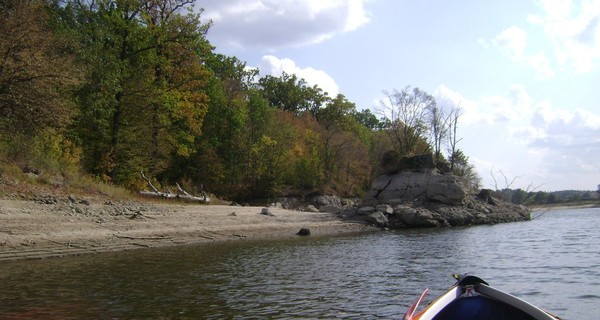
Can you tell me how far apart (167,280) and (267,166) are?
39748mm

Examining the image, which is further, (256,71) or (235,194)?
(256,71)

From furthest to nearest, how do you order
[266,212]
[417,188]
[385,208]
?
1. [417,188]
2. [385,208]
3. [266,212]

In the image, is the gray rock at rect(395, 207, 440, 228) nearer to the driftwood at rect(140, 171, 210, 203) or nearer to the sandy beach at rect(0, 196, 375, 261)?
the sandy beach at rect(0, 196, 375, 261)

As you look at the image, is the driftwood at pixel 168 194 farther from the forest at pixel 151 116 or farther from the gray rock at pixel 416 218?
the gray rock at pixel 416 218

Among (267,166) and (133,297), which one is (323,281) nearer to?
(133,297)

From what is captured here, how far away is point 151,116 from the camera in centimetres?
3438

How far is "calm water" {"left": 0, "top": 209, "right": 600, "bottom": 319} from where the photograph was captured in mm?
10398

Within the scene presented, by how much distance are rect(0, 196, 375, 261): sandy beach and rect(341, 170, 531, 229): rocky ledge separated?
633 cm

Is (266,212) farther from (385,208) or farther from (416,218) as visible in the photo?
(416,218)

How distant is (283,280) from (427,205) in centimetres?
2860

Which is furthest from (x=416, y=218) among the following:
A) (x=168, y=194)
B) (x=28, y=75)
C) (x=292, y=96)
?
(x=292, y=96)

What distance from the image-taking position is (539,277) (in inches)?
570

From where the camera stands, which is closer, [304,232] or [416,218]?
[304,232]

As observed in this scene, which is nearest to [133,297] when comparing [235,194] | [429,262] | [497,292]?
[497,292]
